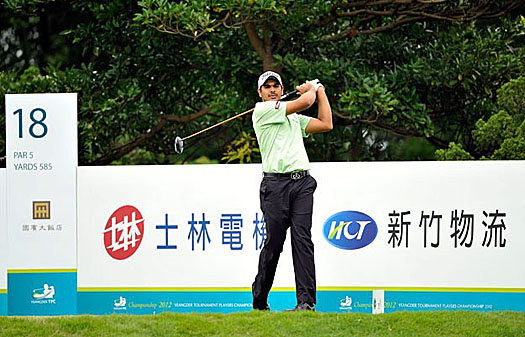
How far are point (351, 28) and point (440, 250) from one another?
4366 mm

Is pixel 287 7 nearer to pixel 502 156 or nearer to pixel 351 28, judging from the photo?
pixel 351 28

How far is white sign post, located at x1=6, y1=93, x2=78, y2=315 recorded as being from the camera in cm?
700

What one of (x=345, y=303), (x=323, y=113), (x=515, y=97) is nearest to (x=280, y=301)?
(x=345, y=303)

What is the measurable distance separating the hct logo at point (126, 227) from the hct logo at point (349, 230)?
1437 mm

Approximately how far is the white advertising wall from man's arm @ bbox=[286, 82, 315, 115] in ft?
3.05

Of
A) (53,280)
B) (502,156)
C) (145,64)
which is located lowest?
(53,280)

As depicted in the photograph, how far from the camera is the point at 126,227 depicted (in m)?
7.00

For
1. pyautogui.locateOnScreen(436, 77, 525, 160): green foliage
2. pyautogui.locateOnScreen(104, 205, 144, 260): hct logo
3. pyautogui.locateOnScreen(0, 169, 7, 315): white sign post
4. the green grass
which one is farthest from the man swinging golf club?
pyautogui.locateOnScreen(436, 77, 525, 160): green foliage

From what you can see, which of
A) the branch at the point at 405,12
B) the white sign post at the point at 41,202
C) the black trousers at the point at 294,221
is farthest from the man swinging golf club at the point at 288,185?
the branch at the point at 405,12

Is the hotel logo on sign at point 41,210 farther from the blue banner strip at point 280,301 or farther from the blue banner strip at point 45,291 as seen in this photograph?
the blue banner strip at point 280,301

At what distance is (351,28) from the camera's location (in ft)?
34.6

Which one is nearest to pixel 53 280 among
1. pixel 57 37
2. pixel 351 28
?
pixel 351 28

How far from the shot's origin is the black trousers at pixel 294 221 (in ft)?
20.1

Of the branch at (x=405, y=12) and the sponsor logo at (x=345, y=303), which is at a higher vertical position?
the branch at (x=405, y=12)
